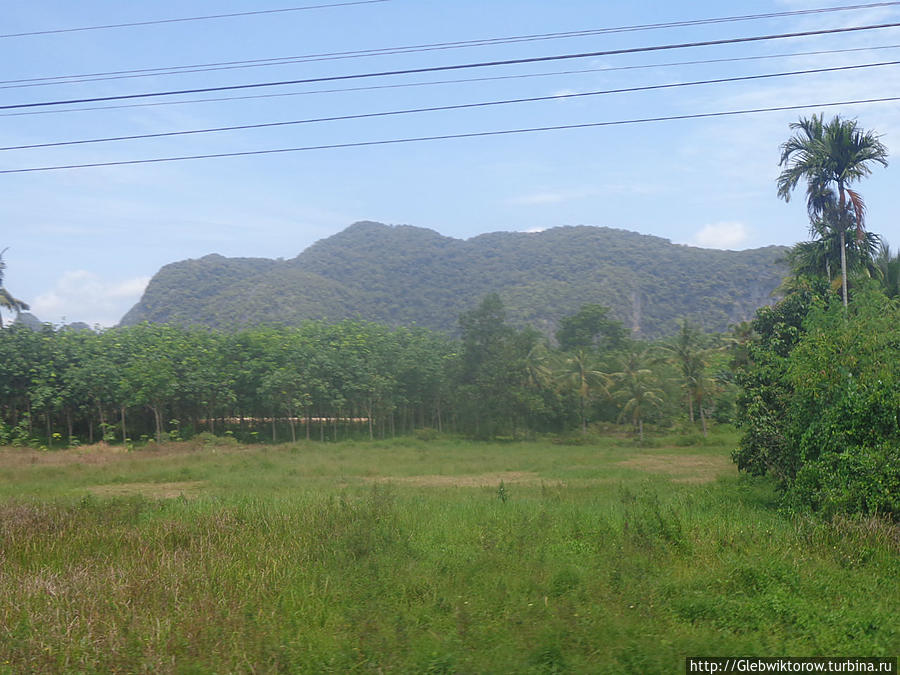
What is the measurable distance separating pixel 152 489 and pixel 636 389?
30.2m

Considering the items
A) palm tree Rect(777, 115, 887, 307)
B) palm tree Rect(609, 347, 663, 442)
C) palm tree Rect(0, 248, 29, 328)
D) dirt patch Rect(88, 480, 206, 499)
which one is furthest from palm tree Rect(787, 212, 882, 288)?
palm tree Rect(0, 248, 29, 328)

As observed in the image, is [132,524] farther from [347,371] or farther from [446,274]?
[446,274]

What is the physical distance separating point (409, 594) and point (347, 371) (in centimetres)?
3474

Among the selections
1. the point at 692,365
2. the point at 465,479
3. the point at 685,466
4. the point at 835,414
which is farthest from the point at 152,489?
the point at 692,365

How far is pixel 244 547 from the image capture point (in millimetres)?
8789

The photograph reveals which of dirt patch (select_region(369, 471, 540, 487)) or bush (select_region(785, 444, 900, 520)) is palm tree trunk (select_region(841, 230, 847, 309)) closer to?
bush (select_region(785, 444, 900, 520))

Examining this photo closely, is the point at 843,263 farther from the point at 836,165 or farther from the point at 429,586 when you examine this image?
the point at 429,586

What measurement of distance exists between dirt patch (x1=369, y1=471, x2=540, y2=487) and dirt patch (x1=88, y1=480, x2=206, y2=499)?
17.9 ft

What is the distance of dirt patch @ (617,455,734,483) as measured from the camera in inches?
824

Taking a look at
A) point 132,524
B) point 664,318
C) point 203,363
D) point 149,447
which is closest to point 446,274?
point 664,318

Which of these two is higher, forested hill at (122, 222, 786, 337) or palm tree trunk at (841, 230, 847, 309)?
forested hill at (122, 222, 786, 337)

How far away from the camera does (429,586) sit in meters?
7.20

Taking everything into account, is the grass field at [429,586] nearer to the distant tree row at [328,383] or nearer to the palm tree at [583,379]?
the distant tree row at [328,383]

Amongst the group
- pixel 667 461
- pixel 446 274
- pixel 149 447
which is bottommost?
pixel 667 461
